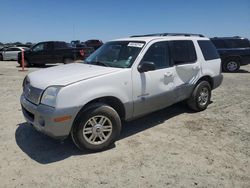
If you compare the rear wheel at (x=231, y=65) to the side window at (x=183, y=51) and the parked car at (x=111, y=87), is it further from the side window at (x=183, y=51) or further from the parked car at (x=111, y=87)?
the side window at (x=183, y=51)

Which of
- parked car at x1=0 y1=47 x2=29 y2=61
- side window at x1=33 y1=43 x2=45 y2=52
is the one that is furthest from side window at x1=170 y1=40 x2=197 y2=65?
parked car at x1=0 y1=47 x2=29 y2=61

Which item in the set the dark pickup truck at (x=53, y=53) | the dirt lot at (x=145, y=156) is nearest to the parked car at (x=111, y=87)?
the dirt lot at (x=145, y=156)

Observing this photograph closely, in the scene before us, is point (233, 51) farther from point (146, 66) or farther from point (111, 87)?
point (111, 87)

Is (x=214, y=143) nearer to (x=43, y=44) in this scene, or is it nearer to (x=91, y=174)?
(x=91, y=174)

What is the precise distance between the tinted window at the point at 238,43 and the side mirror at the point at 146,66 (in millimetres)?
11082

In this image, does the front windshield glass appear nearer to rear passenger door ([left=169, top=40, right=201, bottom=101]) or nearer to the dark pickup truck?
rear passenger door ([left=169, top=40, right=201, bottom=101])

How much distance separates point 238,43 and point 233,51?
53 centimetres

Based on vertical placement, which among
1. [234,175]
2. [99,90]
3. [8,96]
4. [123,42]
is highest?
[123,42]

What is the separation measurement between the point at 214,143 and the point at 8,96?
6.14m

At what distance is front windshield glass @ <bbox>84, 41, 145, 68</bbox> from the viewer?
15.8 feet

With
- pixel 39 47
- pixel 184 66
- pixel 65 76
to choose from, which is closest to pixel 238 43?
pixel 184 66

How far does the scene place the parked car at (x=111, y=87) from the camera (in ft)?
12.9

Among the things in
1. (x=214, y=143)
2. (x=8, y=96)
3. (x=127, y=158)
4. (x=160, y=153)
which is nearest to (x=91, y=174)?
(x=127, y=158)

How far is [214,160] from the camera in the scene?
4047 millimetres
